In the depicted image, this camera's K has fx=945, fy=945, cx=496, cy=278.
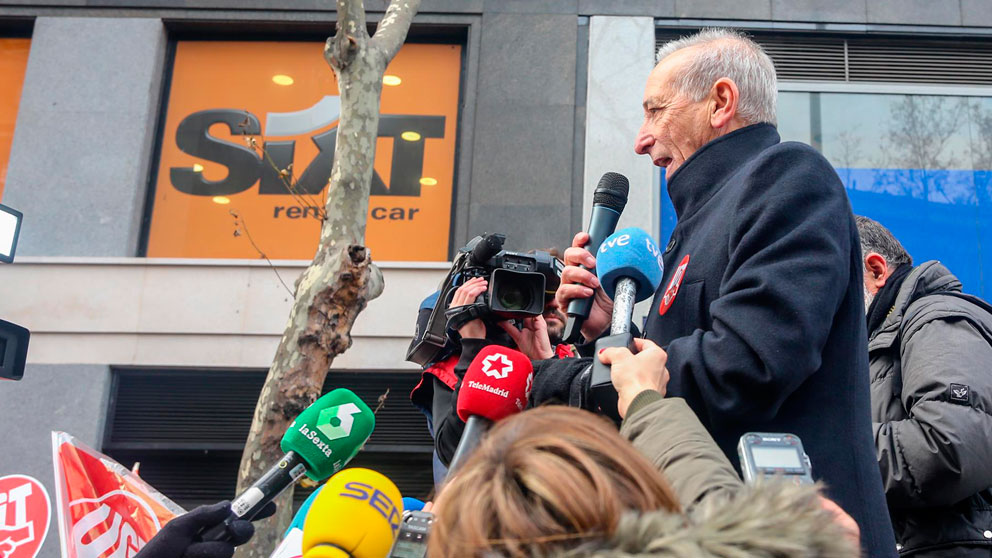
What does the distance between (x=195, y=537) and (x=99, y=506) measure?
3.34 feet

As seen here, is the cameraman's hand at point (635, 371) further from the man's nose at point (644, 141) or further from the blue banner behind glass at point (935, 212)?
the blue banner behind glass at point (935, 212)

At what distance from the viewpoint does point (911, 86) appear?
876 centimetres

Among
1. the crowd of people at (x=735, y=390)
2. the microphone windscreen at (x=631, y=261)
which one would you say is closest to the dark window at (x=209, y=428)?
the crowd of people at (x=735, y=390)

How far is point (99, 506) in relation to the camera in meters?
3.37

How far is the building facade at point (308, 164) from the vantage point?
8.45 metres

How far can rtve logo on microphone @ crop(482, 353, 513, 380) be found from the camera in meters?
2.20

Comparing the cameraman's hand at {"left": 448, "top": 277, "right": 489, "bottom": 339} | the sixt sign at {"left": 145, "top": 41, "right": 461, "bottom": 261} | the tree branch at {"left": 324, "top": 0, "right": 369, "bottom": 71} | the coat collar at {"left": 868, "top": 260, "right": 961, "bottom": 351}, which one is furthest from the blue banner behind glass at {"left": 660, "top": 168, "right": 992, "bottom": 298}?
the cameraman's hand at {"left": 448, "top": 277, "right": 489, "bottom": 339}

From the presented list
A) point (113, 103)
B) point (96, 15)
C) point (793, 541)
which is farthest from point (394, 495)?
point (96, 15)

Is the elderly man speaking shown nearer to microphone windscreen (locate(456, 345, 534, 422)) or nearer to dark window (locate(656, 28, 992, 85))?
microphone windscreen (locate(456, 345, 534, 422))

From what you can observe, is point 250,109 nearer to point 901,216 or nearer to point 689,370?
point 901,216

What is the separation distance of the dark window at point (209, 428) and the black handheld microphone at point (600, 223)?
19.7ft

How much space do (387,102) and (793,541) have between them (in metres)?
8.50

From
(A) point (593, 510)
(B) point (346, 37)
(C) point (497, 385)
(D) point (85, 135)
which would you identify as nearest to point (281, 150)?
(D) point (85, 135)

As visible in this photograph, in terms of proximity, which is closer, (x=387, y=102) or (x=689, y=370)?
(x=689, y=370)
